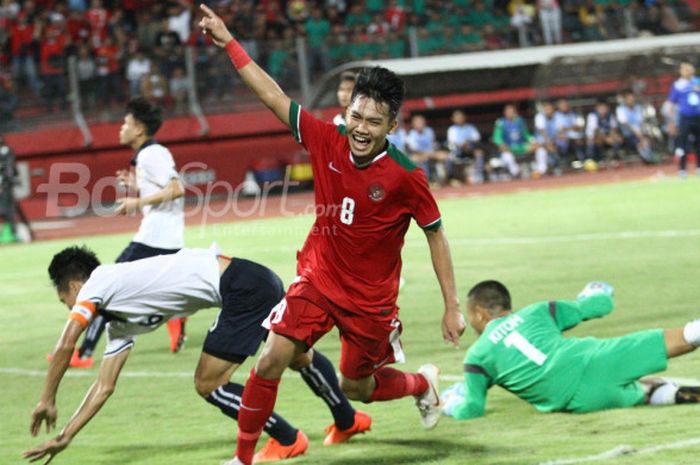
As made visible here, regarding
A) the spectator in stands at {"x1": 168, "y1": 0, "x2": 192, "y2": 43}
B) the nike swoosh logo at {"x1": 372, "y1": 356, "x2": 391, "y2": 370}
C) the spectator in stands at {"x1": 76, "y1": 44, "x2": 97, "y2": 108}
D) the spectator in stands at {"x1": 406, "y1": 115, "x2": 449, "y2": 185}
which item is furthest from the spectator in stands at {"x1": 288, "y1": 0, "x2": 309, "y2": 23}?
the nike swoosh logo at {"x1": 372, "y1": 356, "x2": 391, "y2": 370}

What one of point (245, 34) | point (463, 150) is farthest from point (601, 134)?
point (245, 34)

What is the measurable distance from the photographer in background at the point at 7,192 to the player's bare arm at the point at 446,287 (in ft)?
61.6

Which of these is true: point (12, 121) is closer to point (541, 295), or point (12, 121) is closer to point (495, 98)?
point (495, 98)

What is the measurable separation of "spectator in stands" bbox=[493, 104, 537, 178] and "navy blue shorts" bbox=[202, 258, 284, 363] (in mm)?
25076

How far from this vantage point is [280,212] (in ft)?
92.7

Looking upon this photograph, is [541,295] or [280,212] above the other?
[541,295]

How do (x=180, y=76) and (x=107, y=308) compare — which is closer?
(x=107, y=308)

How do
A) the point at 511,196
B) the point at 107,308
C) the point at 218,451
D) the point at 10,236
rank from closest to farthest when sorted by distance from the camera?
the point at 107,308
the point at 218,451
the point at 10,236
the point at 511,196

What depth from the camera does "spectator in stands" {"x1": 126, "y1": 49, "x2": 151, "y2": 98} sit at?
96.4 feet

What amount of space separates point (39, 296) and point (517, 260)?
19.7ft

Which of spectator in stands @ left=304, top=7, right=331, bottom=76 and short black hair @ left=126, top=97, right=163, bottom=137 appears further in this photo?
spectator in stands @ left=304, top=7, right=331, bottom=76

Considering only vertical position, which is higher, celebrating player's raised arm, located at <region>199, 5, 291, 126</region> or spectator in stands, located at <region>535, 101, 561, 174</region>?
celebrating player's raised arm, located at <region>199, 5, 291, 126</region>

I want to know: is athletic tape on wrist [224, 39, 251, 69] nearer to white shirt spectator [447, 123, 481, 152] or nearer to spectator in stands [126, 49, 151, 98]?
spectator in stands [126, 49, 151, 98]

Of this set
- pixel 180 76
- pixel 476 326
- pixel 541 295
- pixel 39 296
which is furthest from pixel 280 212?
pixel 476 326
